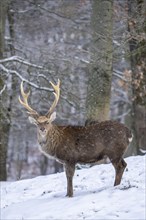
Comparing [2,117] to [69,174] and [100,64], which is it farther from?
[69,174]

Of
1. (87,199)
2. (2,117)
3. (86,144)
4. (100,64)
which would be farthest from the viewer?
(2,117)

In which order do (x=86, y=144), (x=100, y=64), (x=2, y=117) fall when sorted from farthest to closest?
1. (x=2, y=117)
2. (x=100, y=64)
3. (x=86, y=144)

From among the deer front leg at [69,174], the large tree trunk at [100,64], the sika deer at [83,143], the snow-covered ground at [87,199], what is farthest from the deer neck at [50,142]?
the large tree trunk at [100,64]

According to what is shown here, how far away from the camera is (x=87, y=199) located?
8945mm

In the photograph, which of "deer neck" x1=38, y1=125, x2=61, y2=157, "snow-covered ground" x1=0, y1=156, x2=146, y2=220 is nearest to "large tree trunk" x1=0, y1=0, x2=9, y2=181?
"snow-covered ground" x1=0, y1=156, x2=146, y2=220

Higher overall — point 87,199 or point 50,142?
point 50,142

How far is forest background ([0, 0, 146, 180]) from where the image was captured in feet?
43.7

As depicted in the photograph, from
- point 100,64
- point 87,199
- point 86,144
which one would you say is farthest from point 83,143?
point 100,64

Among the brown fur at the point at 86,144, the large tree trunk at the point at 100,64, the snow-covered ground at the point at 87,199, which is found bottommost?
the snow-covered ground at the point at 87,199

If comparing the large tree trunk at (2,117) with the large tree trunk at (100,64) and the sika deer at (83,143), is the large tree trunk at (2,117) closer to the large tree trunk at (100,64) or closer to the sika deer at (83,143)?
the large tree trunk at (100,64)

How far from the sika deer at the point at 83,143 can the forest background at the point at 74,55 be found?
120 inches

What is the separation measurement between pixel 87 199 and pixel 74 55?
8.62 meters

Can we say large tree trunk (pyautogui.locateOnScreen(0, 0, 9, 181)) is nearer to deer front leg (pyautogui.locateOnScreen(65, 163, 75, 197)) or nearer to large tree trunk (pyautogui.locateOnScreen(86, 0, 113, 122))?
large tree trunk (pyautogui.locateOnScreen(86, 0, 113, 122))

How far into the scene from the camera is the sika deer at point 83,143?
983 centimetres
